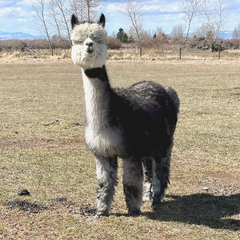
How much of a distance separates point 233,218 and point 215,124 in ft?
19.4

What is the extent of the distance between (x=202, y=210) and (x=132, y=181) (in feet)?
4.04

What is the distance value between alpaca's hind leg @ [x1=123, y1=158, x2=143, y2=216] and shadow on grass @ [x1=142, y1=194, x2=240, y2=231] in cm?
30

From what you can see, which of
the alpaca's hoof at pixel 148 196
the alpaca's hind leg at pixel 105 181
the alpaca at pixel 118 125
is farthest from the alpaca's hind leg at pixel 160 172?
the alpaca's hind leg at pixel 105 181

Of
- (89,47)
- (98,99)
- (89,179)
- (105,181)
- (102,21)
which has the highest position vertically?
(102,21)

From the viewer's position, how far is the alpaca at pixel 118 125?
4.16 m

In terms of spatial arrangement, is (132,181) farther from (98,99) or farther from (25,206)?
(25,206)

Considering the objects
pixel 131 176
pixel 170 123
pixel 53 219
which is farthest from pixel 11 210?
pixel 170 123

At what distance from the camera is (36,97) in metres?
15.9

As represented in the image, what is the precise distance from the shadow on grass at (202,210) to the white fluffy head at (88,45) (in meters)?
2.14

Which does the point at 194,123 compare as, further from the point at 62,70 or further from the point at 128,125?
the point at 62,70

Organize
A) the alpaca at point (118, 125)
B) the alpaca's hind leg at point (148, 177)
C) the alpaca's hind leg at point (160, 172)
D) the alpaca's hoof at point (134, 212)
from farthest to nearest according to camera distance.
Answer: the alpaca's hind leg at point (148, 177) < the alpaca's hind leg at point (160, 172) < the alpaca's hoof at point (134, 212) < the alpaca at point (118, 125)

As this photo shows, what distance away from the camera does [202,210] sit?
5.20 metres

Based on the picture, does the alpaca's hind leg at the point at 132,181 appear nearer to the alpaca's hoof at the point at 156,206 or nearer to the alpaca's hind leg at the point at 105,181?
the alpaca's hind leg at the point at 105,181

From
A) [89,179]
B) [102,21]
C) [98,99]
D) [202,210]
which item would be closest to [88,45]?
[102,21]
